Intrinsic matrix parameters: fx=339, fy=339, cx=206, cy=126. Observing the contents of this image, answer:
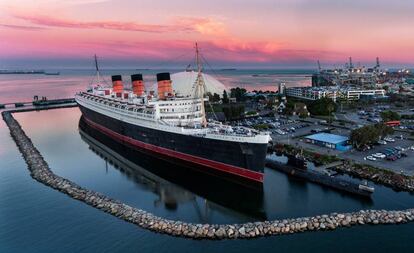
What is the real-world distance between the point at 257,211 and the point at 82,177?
1524 cm

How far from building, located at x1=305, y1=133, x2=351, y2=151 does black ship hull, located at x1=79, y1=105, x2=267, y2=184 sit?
11.6 metres

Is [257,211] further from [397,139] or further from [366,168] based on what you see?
[397,139]

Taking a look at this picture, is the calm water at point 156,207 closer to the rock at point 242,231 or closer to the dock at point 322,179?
the rock at point 242,231

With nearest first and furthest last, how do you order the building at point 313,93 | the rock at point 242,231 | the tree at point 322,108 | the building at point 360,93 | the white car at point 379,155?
1. the rock at point 242,231
2. the white car at point 379,155
3. the tree at point 322,108
4. the building at point 313,93
5. the building at point 360,93

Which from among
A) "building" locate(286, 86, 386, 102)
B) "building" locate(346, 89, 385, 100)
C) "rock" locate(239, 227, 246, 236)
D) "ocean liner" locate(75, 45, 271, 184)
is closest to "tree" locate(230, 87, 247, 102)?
"building" locate(286, 86, 386, 102)

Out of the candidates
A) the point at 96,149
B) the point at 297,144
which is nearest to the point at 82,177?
the point at 96,149

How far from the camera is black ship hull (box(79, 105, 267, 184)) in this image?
Result: 81.2 feet

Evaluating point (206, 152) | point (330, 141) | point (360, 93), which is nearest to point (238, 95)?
point (360, 93)

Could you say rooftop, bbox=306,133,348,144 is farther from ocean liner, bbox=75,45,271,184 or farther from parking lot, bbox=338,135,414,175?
ocean liner, bbox=75,45,271,184

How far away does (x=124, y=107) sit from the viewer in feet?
125

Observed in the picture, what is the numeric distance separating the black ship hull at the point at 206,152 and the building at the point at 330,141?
38.0ft

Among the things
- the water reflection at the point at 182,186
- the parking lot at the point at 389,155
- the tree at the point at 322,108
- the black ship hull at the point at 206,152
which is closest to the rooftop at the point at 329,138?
the parking lot at the point at 389,155

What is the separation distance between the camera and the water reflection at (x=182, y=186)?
73.5ft

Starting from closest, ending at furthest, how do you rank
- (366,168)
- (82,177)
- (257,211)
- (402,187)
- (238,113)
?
(257,211), (402,187), (366,168), (82,177), (238,113)
